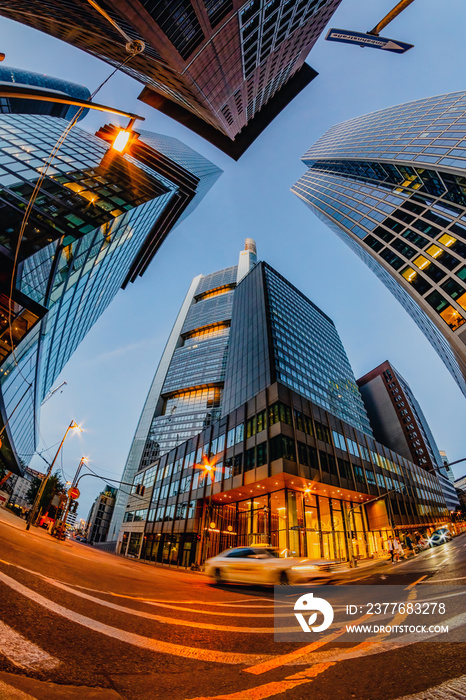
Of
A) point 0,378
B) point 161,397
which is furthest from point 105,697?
point 161,397

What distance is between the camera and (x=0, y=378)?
73.9ft

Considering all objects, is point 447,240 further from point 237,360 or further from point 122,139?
point 122,139

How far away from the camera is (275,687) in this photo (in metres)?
2.71

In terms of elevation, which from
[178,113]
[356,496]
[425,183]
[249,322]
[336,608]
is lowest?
[336,608]

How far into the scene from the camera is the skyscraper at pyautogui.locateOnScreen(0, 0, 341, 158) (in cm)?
1989

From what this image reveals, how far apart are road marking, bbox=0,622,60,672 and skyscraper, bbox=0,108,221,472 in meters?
9.95

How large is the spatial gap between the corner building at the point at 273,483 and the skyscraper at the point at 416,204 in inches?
829

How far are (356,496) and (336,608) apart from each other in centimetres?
2823

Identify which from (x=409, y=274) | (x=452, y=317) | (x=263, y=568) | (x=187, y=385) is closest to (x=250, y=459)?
(x=263, y=568)

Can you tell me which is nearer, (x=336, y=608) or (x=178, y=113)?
(x=336, y=608)

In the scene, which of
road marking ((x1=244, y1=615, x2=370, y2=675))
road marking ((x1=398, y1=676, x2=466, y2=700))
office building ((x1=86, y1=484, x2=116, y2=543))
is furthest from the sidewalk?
office building ((x1=86, y1=484, x2=116, y2=543))

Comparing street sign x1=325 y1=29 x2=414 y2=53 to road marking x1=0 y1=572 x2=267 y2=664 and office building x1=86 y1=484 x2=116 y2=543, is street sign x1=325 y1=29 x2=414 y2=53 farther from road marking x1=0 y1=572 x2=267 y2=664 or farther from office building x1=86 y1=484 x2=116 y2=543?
office building x1=86 y1=484 x2=116 y2=543

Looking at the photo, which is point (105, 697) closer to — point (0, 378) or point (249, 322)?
point (0, 378)

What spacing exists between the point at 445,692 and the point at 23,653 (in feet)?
12.5
